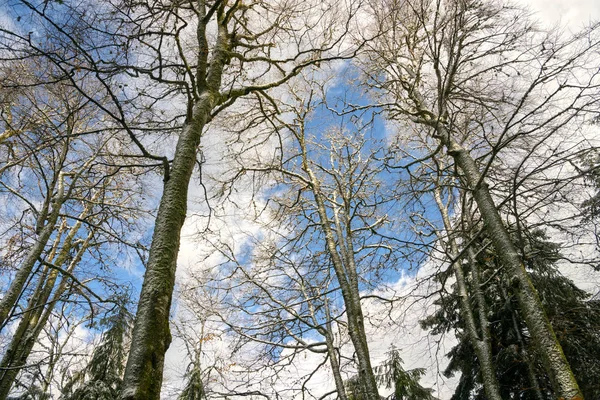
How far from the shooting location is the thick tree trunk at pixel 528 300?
2.64 meters

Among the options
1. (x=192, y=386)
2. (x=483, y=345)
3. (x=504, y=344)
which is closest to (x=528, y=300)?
(x=483, y=345)

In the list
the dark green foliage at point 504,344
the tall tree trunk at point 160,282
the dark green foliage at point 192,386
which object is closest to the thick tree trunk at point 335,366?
the dark green foliage at point 504,344

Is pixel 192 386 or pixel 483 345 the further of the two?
pixel 192 386

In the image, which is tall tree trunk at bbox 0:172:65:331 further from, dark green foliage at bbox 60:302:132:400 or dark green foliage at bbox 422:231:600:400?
dark green foliage at bbox 422:231:600:400

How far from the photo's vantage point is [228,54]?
4.04 meters

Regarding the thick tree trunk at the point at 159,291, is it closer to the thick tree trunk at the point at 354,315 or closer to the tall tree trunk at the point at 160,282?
the tall tree trunk at the point at 160,282

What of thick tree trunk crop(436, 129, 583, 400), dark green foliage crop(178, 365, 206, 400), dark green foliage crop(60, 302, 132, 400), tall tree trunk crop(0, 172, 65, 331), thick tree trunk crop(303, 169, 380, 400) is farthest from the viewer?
dark green foliage crop(178, 365, 206, 400)

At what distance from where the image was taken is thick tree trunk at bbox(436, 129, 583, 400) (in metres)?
2.64

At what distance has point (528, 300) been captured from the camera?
308cm

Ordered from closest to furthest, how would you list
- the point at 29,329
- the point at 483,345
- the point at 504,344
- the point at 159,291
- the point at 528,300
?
1. the point at 159,291
2. the point at 528,300
3. the point at 483,345
4. the point at 29,329
5. the point at 504,344

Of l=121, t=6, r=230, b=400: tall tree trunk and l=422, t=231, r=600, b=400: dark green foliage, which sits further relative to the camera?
l=422, t=231, r=600, b=400: dark green foliage

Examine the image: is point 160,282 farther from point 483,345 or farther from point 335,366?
point 483,345

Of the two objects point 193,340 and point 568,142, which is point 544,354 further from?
point 193,340

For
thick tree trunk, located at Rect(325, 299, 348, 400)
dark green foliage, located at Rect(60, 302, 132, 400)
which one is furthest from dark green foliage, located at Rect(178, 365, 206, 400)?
thick tree trunk, located at Rect(325, 299, 348, 400)
